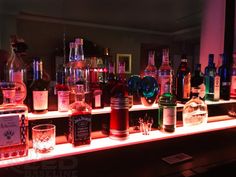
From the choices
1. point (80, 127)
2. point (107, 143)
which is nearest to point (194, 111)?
point (107, 143)

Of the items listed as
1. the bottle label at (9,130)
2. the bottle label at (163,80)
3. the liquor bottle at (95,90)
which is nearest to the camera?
the bottle label at (9,130)

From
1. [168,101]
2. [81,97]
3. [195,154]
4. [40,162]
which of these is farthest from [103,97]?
[195,154]

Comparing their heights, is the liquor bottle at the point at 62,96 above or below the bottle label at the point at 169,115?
above

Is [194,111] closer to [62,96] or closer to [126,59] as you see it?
[126,59]

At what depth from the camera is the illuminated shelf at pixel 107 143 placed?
710 mm

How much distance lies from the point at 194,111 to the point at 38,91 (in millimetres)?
768

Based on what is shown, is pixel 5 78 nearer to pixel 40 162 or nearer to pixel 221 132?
pixel 40 162

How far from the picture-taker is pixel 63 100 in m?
0.89

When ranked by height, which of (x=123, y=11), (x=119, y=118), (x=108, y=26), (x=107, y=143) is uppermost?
(x=123, y=11)

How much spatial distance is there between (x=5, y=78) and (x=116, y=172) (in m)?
0.59

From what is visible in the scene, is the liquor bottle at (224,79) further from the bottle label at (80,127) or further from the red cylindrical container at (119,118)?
the bottle label at (80,127)

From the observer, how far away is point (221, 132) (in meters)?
1.23

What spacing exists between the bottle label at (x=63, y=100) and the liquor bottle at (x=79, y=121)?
8cm

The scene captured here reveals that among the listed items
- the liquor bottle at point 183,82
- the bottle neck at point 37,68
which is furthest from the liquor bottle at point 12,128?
the liquor bottle at point 183,82
